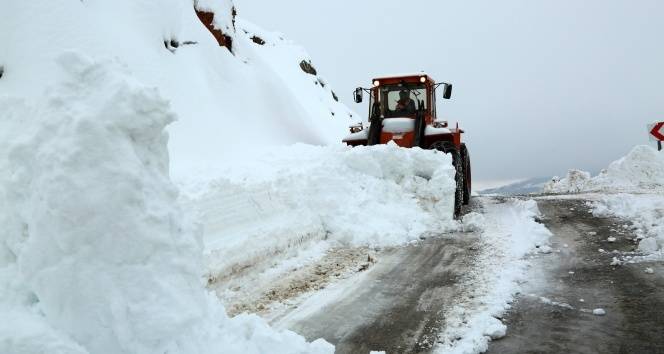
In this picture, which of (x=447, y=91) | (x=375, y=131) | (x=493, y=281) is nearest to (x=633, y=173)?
(x=447, y=91)

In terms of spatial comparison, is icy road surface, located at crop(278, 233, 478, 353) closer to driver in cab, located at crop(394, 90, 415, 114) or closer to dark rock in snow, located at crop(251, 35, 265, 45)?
driver in cab, located at crop(394, 90, 415, 114)

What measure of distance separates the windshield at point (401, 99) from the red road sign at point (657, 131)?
22.1 ft

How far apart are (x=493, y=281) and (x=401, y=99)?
21.3 feet

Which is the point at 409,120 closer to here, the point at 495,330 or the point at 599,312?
the point at 599,312

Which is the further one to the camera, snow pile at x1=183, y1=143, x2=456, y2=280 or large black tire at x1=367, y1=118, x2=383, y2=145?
large black tire at x1=367, y1=118, x2=383, y2=145

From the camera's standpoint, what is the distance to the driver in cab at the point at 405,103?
1059cm

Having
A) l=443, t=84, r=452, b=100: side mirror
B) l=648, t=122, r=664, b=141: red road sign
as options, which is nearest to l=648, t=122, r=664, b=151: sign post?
l=648, t=122, r=664, b=141: red road sign

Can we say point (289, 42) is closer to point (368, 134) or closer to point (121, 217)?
point (368, 134)

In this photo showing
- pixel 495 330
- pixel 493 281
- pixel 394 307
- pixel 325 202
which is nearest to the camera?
pixel 495 330

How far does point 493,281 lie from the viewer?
4.76 metres

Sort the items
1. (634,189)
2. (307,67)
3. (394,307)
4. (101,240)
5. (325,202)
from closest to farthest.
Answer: (101,240)
(394,307)
(325,202)
(634,189)
(307,67)

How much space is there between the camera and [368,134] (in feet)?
33.2

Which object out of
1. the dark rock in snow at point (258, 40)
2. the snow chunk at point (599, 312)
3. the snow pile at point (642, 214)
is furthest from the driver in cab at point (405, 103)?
the dark rock in snow at point (258, 40)

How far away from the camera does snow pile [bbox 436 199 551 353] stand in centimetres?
343
